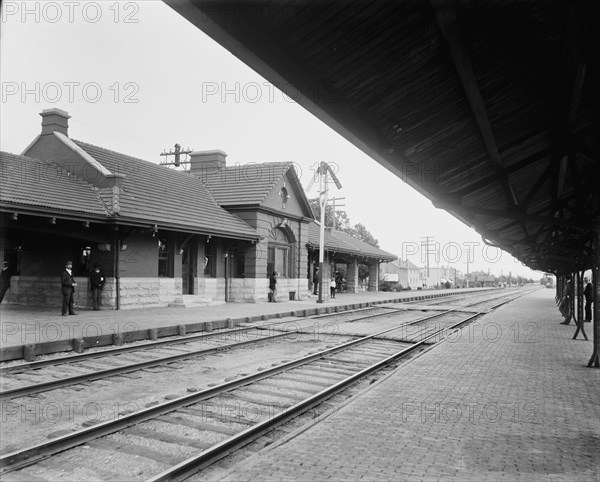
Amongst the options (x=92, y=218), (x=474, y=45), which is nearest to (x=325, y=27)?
(x=474, y=45)

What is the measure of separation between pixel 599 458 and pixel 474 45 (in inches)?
163

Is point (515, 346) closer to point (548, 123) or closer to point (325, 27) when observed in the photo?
point (548, 123)

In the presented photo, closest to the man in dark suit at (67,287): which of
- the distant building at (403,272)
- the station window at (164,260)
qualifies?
the station window at (164,260)

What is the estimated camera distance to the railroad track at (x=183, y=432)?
4.78 metres

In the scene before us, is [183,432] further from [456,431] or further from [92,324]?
[92,324]

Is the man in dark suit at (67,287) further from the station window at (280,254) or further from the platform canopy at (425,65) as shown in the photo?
the station window at (280,254)

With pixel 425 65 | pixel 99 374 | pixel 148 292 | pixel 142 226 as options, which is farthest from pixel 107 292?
pixel 425 65

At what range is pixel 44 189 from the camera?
55.9 feet

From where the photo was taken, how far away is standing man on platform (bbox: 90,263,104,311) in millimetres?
16938

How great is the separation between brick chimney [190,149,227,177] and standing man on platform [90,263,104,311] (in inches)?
549

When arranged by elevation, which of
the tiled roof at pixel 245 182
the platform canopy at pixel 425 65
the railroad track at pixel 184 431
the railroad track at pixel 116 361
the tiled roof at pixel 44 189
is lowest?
the railroad track at pixel 184 431

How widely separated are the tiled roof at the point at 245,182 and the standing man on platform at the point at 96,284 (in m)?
9.62

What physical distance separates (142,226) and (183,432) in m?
12.9

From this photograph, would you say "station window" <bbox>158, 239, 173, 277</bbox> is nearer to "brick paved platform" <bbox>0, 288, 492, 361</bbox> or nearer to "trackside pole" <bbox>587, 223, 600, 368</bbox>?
"brick paved platform" <bbox>0, 288, 492, 361</bbox>
